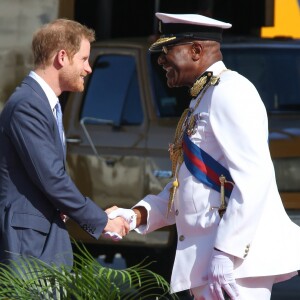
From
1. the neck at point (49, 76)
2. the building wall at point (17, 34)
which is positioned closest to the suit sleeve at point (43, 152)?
the neck at point (49, 76)

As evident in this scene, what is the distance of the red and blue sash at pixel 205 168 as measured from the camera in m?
5.75

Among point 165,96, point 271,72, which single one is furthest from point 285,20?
point 165,96

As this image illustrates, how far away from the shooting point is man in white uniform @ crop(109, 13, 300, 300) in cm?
560

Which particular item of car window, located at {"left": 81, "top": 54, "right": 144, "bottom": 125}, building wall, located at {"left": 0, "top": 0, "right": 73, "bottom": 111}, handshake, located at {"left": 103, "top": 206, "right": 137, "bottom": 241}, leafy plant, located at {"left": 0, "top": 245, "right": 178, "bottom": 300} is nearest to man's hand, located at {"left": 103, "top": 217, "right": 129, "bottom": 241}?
handshake, located at {"left": 103, "top": 206, "right": 137, "bottom": 241}

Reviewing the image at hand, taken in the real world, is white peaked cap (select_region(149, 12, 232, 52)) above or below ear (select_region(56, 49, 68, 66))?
above

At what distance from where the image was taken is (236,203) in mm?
5590

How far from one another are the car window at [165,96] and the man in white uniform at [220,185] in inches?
190

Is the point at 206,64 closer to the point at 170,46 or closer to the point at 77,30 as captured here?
the point at 170,46

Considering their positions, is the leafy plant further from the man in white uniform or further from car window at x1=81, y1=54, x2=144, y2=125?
car window at x1=81, y1=54, x2=144, y2=125

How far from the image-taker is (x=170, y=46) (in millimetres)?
6070

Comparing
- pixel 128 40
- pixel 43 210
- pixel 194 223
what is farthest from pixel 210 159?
pixel 128 40

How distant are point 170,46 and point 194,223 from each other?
75 cm

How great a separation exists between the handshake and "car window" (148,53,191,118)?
4488 millimetres

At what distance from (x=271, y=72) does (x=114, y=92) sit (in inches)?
46.9
